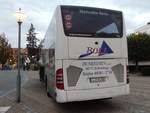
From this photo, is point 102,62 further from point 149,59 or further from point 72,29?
point 149,59

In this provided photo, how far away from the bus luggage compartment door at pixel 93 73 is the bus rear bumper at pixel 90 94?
0.14 metres

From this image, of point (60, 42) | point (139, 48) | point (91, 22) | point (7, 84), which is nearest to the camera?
point (60, 42)

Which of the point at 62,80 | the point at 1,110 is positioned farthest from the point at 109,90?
the point at 1,110

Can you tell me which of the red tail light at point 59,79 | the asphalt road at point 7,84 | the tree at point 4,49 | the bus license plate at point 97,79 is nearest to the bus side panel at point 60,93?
the red tail light at point 59,79

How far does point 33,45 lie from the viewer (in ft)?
397

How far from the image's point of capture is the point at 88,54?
10336 mm

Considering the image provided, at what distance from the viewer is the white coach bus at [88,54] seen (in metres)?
10.0

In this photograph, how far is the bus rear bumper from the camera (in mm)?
9906

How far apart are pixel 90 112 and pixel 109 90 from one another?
1.09m

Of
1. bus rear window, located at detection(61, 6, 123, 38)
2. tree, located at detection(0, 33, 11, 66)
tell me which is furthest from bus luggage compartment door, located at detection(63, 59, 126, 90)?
tree, located at detection(0, 33, 11, 66)

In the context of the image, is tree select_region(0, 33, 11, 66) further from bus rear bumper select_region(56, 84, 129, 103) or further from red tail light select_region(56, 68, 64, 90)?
red tail light select_region(56, 68, 64, 90)

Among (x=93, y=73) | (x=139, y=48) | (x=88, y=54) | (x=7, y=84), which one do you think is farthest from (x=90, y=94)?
(x=139, y=48)

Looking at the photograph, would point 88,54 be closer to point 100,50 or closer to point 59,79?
point 100,50

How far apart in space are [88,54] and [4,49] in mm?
107270
